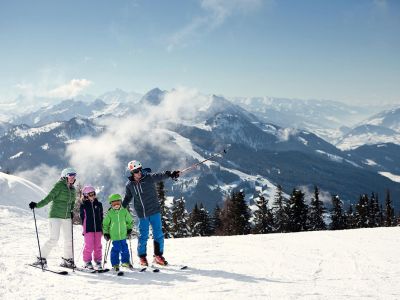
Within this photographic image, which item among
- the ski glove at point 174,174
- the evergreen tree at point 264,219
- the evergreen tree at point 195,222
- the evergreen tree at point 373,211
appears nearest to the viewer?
the ski glove at point 174,174

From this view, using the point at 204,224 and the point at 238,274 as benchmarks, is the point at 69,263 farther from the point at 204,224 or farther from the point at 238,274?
the point at 204,224

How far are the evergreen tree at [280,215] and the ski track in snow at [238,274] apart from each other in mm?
47068

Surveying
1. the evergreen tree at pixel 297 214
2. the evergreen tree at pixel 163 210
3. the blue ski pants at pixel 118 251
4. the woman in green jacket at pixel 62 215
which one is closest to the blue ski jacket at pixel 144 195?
the blue ski pants at pixel 118 251

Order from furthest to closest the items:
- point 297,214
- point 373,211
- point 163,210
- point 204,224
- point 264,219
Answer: point 373,211
point 204,224
point 264,219
point 297,214
point 163,210

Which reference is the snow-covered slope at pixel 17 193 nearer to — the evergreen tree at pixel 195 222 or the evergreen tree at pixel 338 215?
the evergreen tree at pixel 195 222

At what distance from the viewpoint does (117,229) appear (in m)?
10.7

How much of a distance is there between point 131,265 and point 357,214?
69.2 m

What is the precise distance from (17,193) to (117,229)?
26.7 metres

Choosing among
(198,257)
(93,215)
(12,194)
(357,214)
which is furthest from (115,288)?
(357,214)

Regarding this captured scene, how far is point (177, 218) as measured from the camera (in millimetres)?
64438

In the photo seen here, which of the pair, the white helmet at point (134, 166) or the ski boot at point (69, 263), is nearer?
the ski boot at point (69, 263)

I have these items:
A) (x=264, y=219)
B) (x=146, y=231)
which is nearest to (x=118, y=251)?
(x=146, y=231)

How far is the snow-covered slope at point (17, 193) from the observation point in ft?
105

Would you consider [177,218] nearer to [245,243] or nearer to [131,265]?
[245,243]
